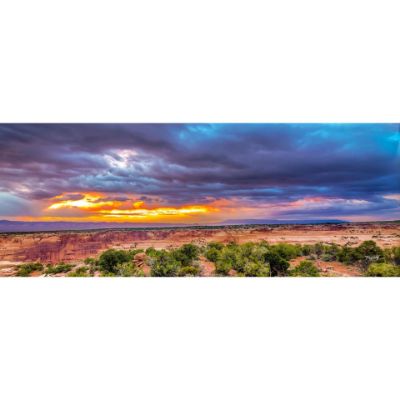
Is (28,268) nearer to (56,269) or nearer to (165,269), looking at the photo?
(56,269)

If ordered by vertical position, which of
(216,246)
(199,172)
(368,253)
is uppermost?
(199,172)

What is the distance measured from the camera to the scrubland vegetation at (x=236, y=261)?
5.04m

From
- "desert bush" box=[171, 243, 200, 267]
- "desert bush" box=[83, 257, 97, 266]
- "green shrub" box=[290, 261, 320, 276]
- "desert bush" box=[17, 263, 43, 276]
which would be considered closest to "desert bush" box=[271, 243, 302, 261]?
"green shrub" box=[290, 261, 320, 276]

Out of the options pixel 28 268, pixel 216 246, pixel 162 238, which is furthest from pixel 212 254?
pixel 28 268

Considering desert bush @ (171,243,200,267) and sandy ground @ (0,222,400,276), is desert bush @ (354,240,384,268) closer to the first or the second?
sandy ground @ (0,222,400,276)

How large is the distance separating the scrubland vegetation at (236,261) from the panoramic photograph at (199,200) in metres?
0.02

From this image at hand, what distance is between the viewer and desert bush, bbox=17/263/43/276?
503 cm

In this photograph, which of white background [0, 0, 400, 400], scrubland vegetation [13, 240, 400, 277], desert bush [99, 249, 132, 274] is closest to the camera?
white background [0, 0, 400, 400]

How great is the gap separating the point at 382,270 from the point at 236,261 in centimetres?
226
